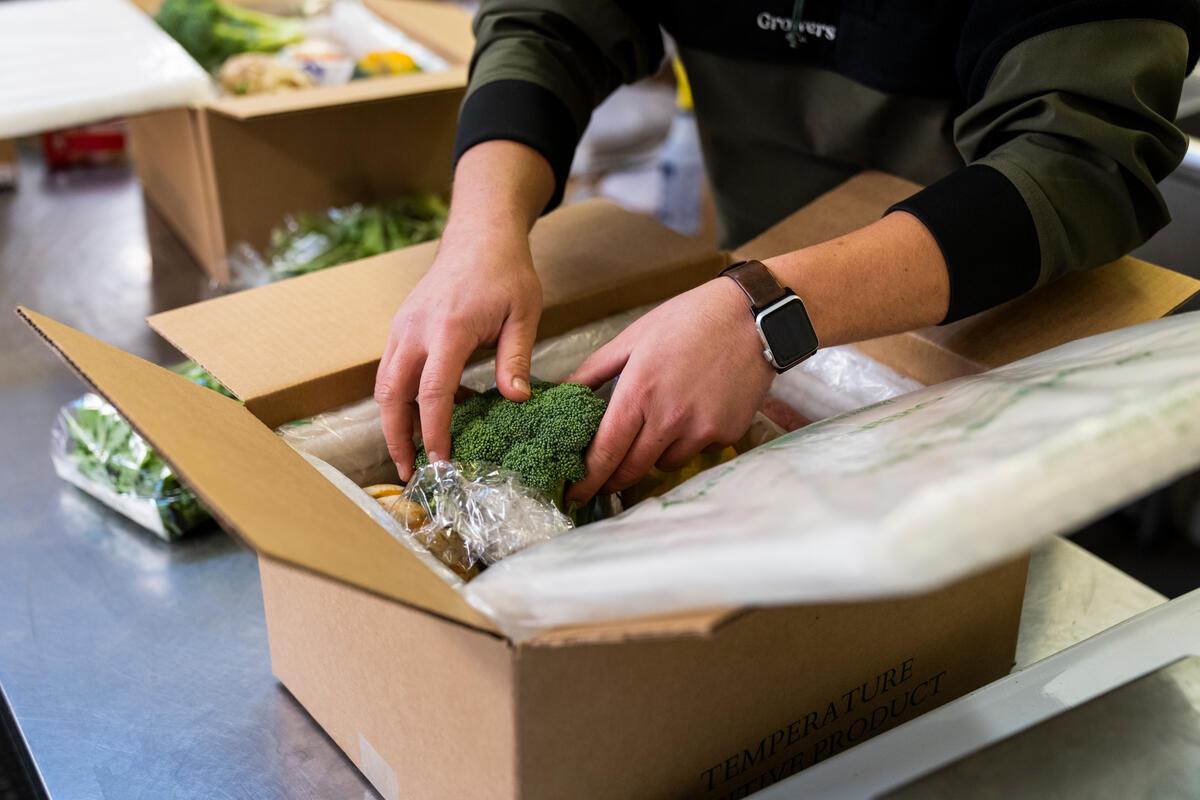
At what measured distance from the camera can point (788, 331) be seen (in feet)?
3.04

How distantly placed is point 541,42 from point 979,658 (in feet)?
2.68

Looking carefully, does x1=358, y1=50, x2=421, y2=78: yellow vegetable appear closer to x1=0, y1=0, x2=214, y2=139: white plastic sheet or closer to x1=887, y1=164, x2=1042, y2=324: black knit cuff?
x1=0, y1=0, x2=214, y2=139: white plastic sheet

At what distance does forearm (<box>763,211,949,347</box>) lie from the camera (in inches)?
37.9

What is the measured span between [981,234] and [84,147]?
5.93ft

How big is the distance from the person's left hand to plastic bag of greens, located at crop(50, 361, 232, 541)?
46 cm

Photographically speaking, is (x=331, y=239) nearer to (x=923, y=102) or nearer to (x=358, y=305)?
(x=358, y=305)

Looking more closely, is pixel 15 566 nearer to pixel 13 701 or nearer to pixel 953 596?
pixel 13 701

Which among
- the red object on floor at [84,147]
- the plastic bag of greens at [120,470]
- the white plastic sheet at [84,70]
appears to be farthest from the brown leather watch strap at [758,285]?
the red object on floor at [84,147]

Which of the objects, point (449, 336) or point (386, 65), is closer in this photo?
point (449, 336)

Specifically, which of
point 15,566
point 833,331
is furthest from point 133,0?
point 833,331

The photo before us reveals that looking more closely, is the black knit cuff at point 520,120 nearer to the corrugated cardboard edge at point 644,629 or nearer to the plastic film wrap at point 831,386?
the plastic film wrap at point 831,386

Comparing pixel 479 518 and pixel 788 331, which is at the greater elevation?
pixel 788 331

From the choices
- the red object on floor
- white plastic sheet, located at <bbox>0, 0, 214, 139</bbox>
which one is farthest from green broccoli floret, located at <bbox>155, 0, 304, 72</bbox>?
the red object on floor

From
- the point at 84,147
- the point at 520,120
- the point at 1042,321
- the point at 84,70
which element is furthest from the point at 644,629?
the point at 84,147
